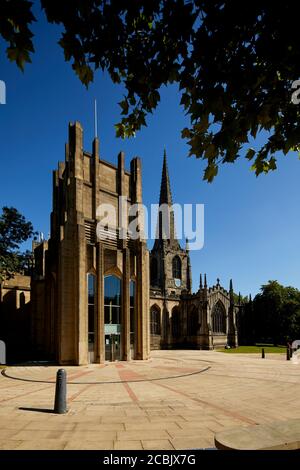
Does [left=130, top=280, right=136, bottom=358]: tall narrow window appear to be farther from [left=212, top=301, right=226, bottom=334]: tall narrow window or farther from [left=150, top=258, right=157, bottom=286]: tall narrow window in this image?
[left=150, top=258, right=157, bottom=286]: tall narrow window

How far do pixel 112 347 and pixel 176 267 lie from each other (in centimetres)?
3598

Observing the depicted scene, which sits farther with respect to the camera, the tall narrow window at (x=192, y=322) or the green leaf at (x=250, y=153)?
the tall narrow window at (x=192, y=322)

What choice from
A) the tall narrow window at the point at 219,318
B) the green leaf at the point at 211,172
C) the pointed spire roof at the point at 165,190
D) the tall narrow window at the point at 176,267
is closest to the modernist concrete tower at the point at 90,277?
the green leaf at the point at 211,172

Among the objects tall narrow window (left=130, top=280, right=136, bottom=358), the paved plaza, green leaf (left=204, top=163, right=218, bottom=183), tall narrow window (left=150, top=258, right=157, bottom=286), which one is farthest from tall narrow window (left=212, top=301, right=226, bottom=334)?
green leaf (left=204, top=163, right=218, bottom=183)

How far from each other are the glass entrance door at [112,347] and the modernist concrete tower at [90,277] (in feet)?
0.23

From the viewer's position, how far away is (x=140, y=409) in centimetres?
944

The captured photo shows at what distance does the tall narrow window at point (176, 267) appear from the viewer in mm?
59031

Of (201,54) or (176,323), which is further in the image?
(176,323)

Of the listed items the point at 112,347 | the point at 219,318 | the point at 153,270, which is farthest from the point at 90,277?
the point at 153,270

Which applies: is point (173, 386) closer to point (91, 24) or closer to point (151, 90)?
point (151, 90)

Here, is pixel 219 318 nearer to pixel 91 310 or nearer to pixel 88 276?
pixel 91 310

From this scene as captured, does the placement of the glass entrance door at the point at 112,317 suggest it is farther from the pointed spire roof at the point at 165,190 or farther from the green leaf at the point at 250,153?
the pointed spire roof at the point at 165,190

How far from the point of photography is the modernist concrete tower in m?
22.7

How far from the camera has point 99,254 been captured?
951 inches
